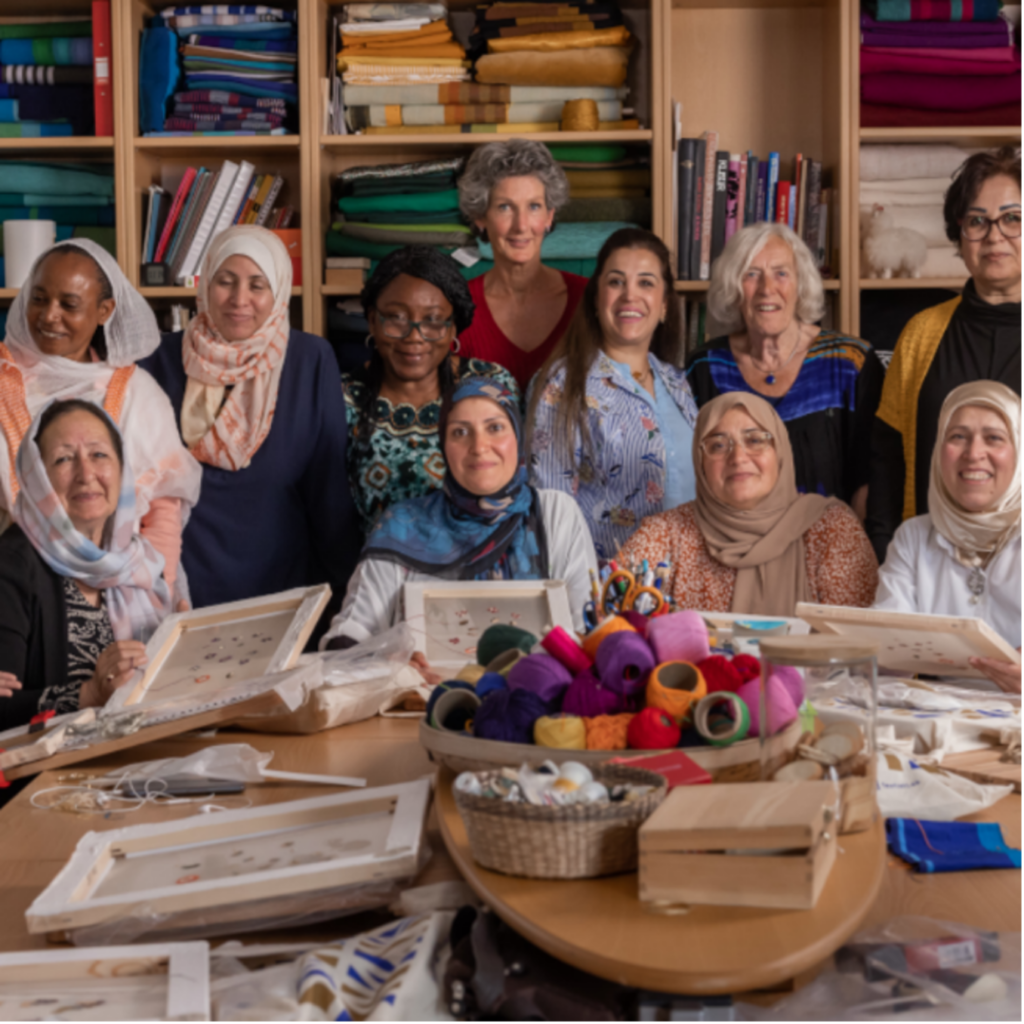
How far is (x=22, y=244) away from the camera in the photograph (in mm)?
3463

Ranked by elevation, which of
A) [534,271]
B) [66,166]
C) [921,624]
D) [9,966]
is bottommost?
[9,966]

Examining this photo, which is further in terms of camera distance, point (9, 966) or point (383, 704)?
point (383, 704)

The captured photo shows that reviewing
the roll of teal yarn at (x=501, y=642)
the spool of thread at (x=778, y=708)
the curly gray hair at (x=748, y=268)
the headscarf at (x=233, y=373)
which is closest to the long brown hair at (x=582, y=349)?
the curly gray hair at (x=748, y=268)

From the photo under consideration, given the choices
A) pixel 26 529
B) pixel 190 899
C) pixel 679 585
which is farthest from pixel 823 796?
pixel 26 529

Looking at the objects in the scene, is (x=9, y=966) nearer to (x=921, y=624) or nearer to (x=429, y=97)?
(x=921, y=624)

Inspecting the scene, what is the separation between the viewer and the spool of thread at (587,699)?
123 cm

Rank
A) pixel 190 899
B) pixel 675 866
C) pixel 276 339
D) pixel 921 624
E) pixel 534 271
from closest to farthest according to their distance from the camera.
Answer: pixel 675 866, pixel 190 899, pixel 921 624, pixel 276 339, pixel 534 271

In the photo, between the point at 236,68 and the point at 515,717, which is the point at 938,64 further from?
the point at 515,717

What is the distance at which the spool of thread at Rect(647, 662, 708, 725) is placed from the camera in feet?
4.00

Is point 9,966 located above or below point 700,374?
below

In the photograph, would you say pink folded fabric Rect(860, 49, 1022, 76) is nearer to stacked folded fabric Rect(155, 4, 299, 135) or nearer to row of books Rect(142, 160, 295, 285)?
stacked folded fabric Rect(155, 4, 299, 135)

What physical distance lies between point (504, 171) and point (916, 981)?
2411 mm

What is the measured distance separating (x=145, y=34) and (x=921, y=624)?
3024 millimetres

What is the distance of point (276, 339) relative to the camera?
2.75 meters
